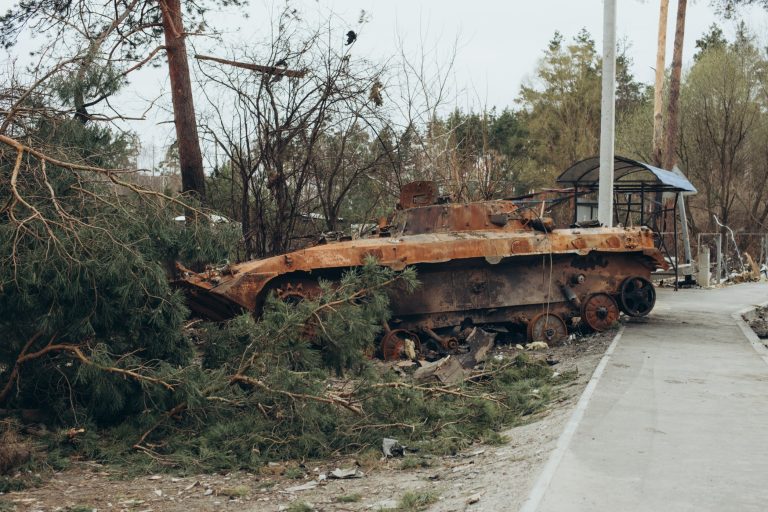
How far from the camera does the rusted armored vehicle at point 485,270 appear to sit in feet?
41.9

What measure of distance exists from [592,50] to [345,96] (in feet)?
104

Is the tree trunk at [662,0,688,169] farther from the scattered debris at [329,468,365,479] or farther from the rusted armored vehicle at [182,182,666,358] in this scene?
the scattered debris at [329,468,365,479]

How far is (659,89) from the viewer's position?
1037 inches

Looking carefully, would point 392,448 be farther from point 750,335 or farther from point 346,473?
point 750,335

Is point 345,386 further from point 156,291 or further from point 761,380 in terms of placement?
point 761,380

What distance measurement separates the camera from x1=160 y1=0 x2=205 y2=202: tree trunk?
1477 cm

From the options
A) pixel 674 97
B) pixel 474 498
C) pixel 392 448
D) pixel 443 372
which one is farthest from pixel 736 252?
pixel 474 498

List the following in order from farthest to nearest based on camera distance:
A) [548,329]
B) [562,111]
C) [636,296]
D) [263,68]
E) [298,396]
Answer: [562,111], [263,68], [636,296], [548,329], [298,396]

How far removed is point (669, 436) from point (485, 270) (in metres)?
6.67

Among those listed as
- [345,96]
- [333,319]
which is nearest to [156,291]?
[333,319]

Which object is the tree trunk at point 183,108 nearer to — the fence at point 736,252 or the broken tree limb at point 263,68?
the broken tree limb at point 263,68

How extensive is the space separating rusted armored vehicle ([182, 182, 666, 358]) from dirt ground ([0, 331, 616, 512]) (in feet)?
16.4

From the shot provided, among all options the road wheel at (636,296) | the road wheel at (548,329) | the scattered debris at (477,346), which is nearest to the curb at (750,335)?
the road wheel at (636,296)

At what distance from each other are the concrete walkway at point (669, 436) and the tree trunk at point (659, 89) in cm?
1510
